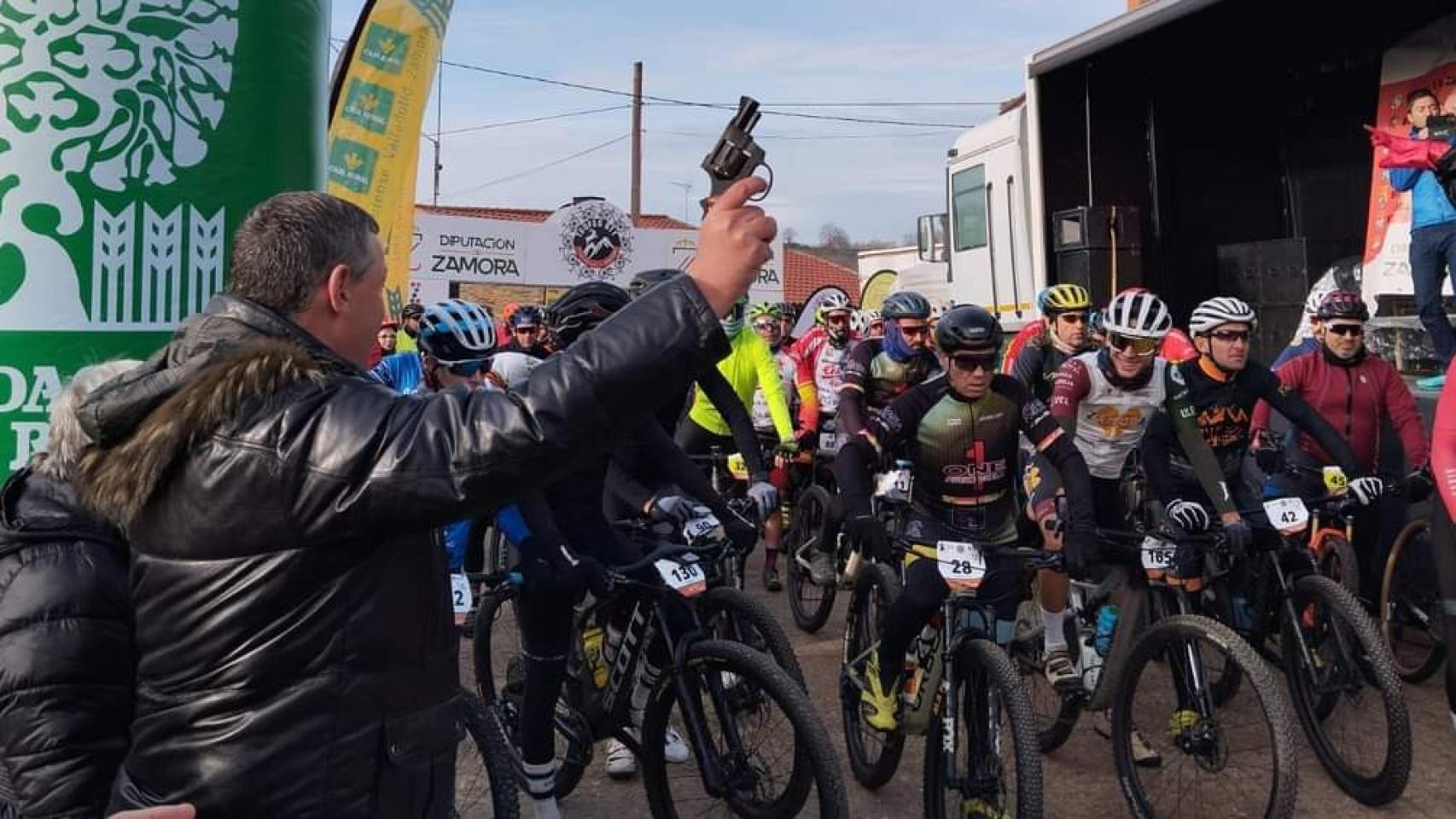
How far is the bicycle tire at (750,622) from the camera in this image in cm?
439

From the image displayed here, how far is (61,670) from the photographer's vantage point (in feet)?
5.88

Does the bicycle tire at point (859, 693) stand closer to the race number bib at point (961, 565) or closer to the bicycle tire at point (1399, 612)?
the race number bib at point (961, 565)

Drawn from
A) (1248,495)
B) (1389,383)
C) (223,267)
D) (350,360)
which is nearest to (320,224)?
(350,360)

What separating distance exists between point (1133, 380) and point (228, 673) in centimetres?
486

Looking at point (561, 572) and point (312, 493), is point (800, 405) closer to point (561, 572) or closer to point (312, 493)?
point (561, 572)

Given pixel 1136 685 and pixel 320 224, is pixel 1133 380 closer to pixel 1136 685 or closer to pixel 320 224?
pixel 1136 685

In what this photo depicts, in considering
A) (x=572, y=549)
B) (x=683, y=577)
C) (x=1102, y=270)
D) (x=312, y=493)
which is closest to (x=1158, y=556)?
(x=683, y=577)

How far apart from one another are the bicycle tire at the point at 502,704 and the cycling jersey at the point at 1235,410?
290 cm

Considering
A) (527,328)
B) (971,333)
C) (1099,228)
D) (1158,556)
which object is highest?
(1099,228)

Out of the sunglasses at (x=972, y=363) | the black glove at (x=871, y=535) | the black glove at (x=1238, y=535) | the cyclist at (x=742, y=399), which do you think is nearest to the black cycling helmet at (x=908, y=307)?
the cyclist at (x=742, y=399)

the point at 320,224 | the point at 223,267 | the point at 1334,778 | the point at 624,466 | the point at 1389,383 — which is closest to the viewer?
the point at 320,224

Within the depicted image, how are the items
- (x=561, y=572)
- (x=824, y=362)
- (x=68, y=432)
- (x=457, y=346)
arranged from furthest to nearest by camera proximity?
(x=824, y=362), (x=457, y=346), (x=561, y=572), (x=68, y=432)

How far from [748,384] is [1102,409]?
9.32ft

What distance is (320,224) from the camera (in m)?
1.79
